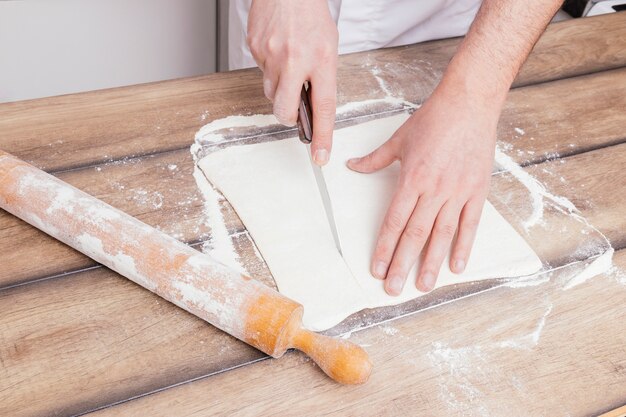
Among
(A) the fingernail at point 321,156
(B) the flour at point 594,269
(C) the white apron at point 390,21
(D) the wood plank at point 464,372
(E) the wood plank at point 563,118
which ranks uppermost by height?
(C) the white apron at point 390,21

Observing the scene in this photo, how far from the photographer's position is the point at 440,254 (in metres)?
0.93

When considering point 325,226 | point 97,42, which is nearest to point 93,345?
point 325,226

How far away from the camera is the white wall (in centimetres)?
184

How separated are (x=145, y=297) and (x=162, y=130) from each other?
0.36 m

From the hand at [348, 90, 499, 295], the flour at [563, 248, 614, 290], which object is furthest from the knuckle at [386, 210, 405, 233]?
Result: the flour at [563, 248, 614, 290]

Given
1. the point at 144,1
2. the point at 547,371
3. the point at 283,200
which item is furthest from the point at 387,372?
the point at 144,1

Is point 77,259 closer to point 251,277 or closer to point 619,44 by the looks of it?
point 251,277

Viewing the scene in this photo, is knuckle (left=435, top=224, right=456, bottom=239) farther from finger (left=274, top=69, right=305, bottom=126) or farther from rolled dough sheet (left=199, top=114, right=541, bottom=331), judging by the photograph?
finger (left=274, top=69, right=305, bottom=126)

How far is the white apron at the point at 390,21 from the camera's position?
1.37 metres

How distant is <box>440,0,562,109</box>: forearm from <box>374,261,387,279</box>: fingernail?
1.12 feet

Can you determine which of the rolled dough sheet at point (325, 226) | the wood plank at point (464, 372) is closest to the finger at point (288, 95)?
the rolled dough sheet at point (325, 226)

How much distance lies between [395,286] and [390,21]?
0.72 metres

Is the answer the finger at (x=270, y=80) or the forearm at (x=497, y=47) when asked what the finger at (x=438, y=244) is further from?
the finger at (x=270, y=80)

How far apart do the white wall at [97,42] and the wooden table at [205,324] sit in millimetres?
813
